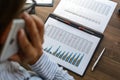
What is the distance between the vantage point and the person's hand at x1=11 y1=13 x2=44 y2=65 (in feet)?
2.14

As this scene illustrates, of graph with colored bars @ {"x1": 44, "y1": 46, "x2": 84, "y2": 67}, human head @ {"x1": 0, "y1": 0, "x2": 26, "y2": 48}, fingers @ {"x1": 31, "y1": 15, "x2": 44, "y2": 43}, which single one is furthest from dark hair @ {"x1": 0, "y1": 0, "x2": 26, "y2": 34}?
graph with colored bars @ {"x1": 44, "y1": 46, "x2": 84, "y2": 67}

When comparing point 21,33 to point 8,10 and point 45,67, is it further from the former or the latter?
point 45,67

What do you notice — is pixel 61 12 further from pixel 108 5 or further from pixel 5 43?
pixel 5 43

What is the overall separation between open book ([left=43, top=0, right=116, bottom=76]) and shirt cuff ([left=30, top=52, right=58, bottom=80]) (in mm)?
100

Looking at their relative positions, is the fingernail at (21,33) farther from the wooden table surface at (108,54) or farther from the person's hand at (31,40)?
the wooden table surface at (108,54)

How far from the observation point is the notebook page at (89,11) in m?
1.10

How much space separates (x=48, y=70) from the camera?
33.8 inches

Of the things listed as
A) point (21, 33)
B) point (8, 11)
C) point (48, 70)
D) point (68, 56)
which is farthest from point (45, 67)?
point (8, 11)

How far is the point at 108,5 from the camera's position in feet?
3.83

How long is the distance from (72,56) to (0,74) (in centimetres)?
35

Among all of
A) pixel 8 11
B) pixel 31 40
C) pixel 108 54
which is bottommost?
pixel 108 54

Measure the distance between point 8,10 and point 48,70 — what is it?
429 mm

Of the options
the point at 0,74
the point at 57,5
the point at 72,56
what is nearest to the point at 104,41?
the point at 72,56

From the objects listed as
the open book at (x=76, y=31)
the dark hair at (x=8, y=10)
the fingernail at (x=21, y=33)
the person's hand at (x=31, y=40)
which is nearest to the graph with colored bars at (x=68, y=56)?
the open book at (x=76, y=31)
